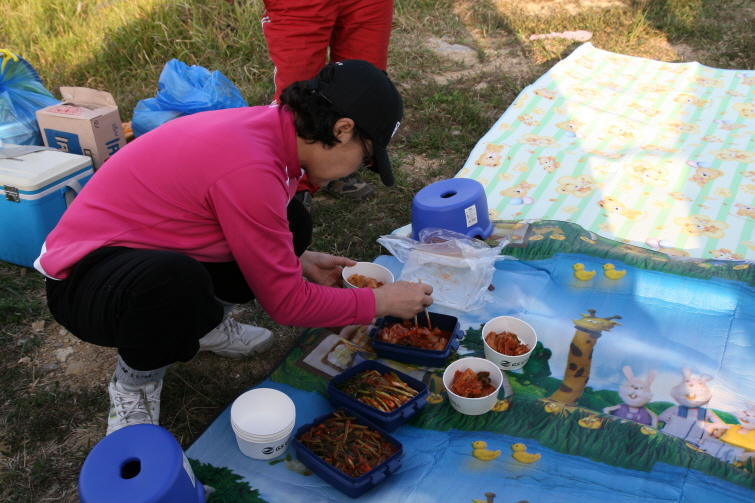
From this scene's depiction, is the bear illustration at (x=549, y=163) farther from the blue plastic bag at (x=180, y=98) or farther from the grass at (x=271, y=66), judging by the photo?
the blue plastic bag at (x=180, y=98)

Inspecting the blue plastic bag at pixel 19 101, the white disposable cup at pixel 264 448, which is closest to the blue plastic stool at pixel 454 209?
the white disposable cup at pixel 264 448

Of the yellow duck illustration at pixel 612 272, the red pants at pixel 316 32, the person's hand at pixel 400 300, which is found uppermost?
the red pants at pixel 316 32

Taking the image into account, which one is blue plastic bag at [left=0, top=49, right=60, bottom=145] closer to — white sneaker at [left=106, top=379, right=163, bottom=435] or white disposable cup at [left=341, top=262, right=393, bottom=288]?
white sneaker at [left=106, top=379, right=163, bottom=435]

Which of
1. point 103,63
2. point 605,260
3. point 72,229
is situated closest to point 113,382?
point 72,229

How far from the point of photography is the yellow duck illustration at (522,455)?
68.1 inches

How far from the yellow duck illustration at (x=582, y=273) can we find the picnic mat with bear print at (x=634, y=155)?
435mm

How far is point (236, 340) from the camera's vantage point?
7.55 ft

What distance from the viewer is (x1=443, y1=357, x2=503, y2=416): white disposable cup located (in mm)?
1835

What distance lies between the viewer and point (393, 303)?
1.88 meters

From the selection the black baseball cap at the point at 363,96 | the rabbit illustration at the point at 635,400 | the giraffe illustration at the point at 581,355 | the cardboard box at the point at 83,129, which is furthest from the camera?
the cardboard box at the point at 83,129

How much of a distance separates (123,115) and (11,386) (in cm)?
229

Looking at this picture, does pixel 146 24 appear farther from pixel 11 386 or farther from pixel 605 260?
pixel 605 260

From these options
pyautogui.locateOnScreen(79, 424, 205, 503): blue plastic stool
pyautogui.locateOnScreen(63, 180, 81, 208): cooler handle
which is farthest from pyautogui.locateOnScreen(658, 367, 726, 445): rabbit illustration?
pyautogui.locateOnScreen(63, 180, 81, 208): cooler handle

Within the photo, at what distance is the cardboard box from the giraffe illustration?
94.1 inches
